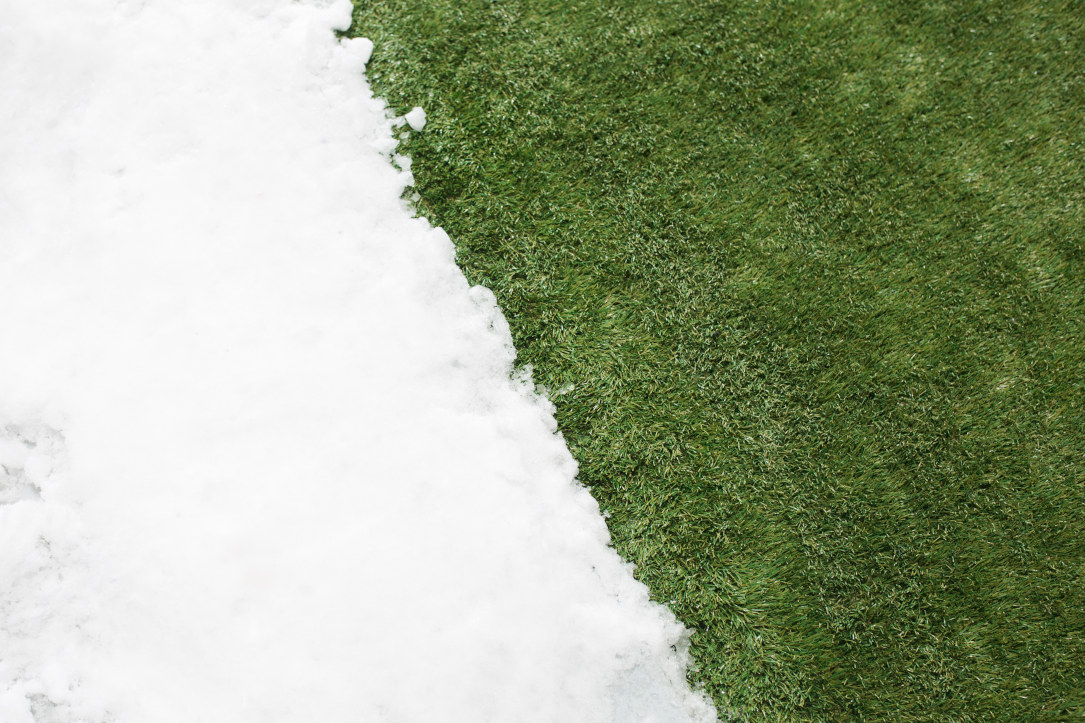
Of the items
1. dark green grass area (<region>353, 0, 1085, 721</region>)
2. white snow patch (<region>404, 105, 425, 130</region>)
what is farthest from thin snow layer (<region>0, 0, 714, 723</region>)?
dark green grass area (<region>353, 0, 1085, 721</region>)

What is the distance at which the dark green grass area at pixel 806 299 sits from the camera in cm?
260

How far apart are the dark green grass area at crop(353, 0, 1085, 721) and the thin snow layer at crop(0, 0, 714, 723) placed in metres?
0.26

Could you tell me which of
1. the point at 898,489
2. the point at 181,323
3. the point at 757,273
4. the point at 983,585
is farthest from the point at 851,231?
the point at 181,323

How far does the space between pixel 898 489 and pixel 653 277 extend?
4.67ft

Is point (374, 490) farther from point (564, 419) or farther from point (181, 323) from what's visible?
point (181, 323)

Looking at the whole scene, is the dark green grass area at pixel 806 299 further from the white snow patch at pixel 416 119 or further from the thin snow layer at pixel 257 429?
the thin snow layer at pixel 257 429

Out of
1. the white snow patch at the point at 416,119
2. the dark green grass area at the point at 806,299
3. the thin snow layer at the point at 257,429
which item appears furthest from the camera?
the white snow patch at the point at 416,119

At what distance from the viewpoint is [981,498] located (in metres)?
2.76

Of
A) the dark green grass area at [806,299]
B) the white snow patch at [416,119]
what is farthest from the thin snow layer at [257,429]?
the dark green grass area at [806,299]

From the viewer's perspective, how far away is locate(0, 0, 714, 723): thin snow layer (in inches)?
93.8

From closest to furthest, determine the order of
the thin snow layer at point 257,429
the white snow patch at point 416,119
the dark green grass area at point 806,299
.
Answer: the thin snow layer at point 257,429
the dark green grass area at point 806,299
the white snow patch at point 416,119

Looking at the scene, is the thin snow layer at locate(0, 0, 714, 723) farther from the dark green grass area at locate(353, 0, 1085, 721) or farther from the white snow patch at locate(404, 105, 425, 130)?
the dark green grass area at locate(353, 0, 1085, 721)

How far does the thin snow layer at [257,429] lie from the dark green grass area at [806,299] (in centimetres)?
26

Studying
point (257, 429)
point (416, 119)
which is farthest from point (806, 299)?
point (257, 429)
